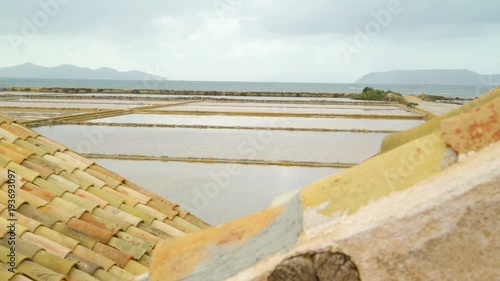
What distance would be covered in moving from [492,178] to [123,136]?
14.2m

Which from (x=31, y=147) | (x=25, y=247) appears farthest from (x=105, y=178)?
(x=25, y=247)

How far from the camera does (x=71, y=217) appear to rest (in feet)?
8.56

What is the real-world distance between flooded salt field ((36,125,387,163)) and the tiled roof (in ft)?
25.4

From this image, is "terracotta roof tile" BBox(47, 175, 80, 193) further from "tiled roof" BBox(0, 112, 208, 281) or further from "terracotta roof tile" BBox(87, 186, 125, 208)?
"terracotta roof tile" BBox(87, 186, 125, 208)

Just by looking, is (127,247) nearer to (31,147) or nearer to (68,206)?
(68,206)

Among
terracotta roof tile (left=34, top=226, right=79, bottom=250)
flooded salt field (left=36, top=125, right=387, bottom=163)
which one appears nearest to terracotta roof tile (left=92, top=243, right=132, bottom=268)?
terracotta roof tile (left=34, top=226, right=79, bottom=250)

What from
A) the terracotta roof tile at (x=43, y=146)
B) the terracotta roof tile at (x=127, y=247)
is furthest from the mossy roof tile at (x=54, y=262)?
the terracotta roof tile at (x=43, y=146)

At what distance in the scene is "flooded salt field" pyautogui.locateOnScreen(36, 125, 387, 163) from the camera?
1148cm

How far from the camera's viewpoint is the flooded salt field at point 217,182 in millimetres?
7215

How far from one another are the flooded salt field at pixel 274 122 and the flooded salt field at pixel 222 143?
1.68 meters

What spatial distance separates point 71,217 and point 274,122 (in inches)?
644

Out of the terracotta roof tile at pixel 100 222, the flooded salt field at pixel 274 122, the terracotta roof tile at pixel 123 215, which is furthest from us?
the flooded salt field at pixel 274 122

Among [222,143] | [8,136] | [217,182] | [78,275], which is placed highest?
[8,136]

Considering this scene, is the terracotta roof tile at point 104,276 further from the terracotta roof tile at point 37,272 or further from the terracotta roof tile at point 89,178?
the terracotta roof tile at point 89,178
